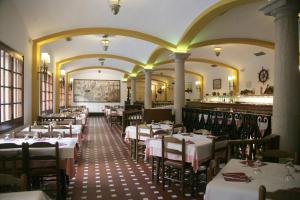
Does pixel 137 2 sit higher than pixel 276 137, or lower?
higher

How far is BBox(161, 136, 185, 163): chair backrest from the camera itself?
5.10 m

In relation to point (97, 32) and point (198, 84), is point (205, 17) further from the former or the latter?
point (198, 84)

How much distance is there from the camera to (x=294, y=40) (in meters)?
4.91

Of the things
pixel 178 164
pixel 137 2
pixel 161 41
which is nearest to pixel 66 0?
pixel 137 2

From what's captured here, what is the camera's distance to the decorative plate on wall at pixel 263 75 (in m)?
15.5

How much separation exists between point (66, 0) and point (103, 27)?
101 inches

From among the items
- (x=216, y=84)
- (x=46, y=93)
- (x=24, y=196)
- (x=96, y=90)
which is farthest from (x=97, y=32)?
(x=96, y=90)

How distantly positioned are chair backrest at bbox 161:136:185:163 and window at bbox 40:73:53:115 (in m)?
7.01

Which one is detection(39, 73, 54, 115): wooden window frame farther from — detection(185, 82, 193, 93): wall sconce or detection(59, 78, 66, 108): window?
detection(185, 82, 193, 93): wall sconce

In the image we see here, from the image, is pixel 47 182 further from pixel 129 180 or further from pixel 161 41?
pixel 161 41

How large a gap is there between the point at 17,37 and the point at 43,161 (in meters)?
3.99

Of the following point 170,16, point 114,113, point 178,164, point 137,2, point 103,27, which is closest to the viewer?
point 178,164
